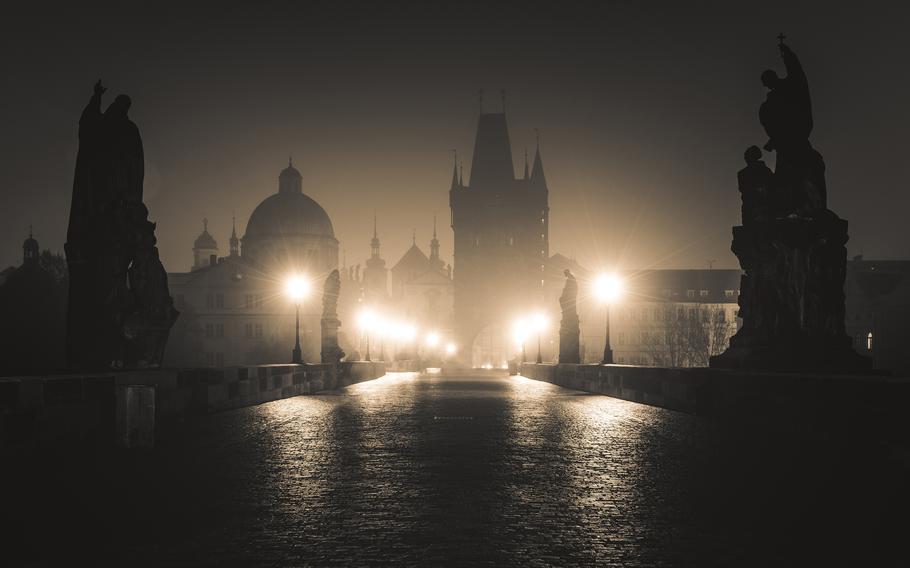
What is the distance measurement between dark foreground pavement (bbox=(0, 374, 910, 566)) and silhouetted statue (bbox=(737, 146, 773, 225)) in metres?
4.04

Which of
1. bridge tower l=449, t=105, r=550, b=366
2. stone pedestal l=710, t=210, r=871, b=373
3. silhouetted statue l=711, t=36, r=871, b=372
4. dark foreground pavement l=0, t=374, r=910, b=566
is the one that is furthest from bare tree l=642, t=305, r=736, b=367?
dark foreground pavement l=0, t=374, r=910, b=566

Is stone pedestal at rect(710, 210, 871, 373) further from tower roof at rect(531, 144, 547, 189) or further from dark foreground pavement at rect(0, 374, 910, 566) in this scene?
tower roof at rect(531, 144, 547, 189)

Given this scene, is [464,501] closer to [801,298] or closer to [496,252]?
[801,298]

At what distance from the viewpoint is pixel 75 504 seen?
606cm

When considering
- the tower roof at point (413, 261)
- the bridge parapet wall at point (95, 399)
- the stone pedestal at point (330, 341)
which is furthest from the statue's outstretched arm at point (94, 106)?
the tower roof at point (413, 261)

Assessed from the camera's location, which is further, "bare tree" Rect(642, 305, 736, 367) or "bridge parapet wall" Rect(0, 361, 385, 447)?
"bare tree" Rect(642, 305, 736, 367)

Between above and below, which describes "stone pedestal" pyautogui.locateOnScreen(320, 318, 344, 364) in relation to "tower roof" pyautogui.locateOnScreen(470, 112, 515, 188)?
below

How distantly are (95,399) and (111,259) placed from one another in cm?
463

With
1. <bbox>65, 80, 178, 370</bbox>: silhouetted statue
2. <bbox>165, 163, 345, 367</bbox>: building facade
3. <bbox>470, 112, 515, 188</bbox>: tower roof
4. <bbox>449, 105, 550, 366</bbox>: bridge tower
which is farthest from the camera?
<bbox>470, 112, 515, 188</bbox>: tower roof

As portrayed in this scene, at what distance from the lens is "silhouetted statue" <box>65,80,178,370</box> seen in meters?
13.1

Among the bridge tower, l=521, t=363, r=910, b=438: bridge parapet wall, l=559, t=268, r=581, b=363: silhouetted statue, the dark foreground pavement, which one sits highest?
the bridge tower

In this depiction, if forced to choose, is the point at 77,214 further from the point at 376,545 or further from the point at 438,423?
the point at 376,545

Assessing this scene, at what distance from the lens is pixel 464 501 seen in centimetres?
619

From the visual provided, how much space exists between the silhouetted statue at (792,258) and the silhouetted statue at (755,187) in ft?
0.08
